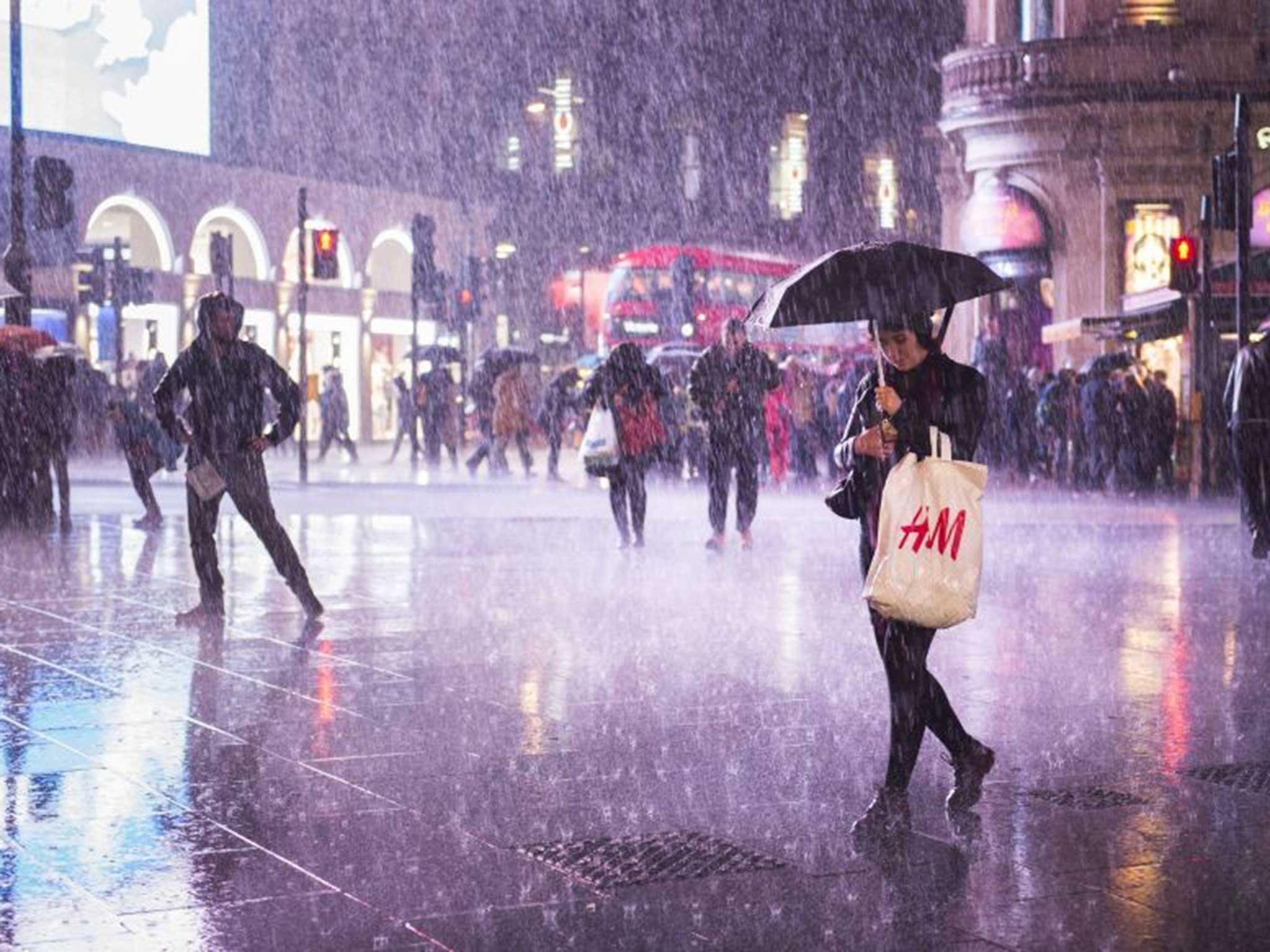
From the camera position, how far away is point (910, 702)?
6633 millimetres

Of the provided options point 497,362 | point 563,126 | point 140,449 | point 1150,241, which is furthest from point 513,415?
point 563,126

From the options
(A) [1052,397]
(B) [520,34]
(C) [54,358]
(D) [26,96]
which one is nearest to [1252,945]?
Result: (C) [54,358]

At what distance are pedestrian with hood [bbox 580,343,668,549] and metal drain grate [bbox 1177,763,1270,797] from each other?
33.7 ft

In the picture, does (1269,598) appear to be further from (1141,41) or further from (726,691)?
(1141,41)

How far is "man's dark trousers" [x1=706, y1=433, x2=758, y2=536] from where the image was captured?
1709 cm

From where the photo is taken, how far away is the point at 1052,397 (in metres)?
29.0

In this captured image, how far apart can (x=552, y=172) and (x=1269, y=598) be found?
193ft

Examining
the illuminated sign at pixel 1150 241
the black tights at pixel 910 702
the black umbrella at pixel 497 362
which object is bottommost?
the black tights at pixel 910 702

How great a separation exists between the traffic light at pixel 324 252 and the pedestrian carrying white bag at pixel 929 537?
81.0ft

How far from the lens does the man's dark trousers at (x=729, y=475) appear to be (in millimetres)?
17094

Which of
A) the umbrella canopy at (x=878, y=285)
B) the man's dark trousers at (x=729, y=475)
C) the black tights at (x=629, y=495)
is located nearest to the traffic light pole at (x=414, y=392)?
the black tights at (x=629, y=495)

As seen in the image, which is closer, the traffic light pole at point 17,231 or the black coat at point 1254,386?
the black coat at point 1254,386

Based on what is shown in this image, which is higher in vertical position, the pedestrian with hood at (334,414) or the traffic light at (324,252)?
the traffic light at (324,252)

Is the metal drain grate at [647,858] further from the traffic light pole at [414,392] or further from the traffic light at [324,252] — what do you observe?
the traffic light pole at [414,392]
